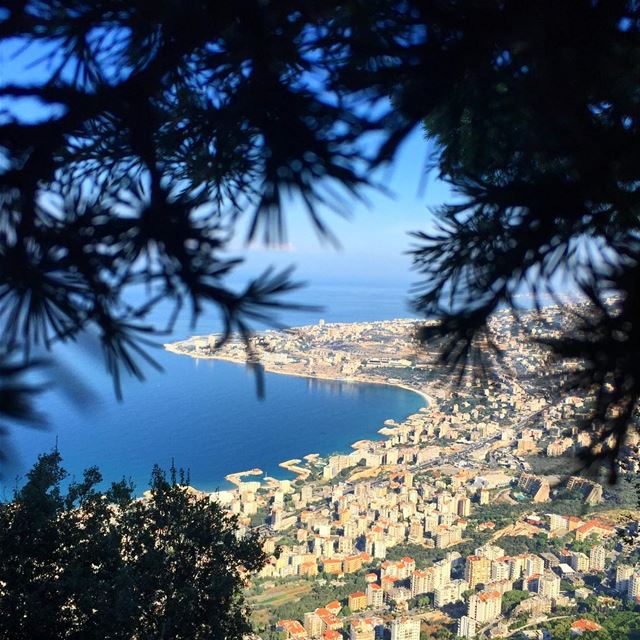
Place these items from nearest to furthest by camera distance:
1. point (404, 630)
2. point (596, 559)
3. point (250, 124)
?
point (250, 124) → point (404, 630) → point (596, 559)

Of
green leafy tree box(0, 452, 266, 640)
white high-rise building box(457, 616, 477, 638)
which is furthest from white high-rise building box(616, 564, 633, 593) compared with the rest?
green leafy tree box(0, 452, 266, 640)

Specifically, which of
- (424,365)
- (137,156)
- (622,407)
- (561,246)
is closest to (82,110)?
(137,156)

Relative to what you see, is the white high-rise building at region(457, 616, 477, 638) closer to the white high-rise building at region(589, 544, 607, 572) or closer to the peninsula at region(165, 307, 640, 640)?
the peninsula at region(165, 307, 640, 640)

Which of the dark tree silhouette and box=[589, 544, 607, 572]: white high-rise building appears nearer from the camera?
the dark tree silhouette

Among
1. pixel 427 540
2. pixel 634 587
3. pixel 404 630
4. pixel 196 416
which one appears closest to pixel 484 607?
pixel 404 630

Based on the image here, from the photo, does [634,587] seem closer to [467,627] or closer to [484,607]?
[484,607]

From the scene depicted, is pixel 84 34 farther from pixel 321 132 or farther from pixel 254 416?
pixel 254 416

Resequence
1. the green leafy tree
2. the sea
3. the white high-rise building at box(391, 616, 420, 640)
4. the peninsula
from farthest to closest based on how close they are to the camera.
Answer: the peninsula → the white high-rise building at box(391, 616, 420, 640) → the green leafy tree → the sea
